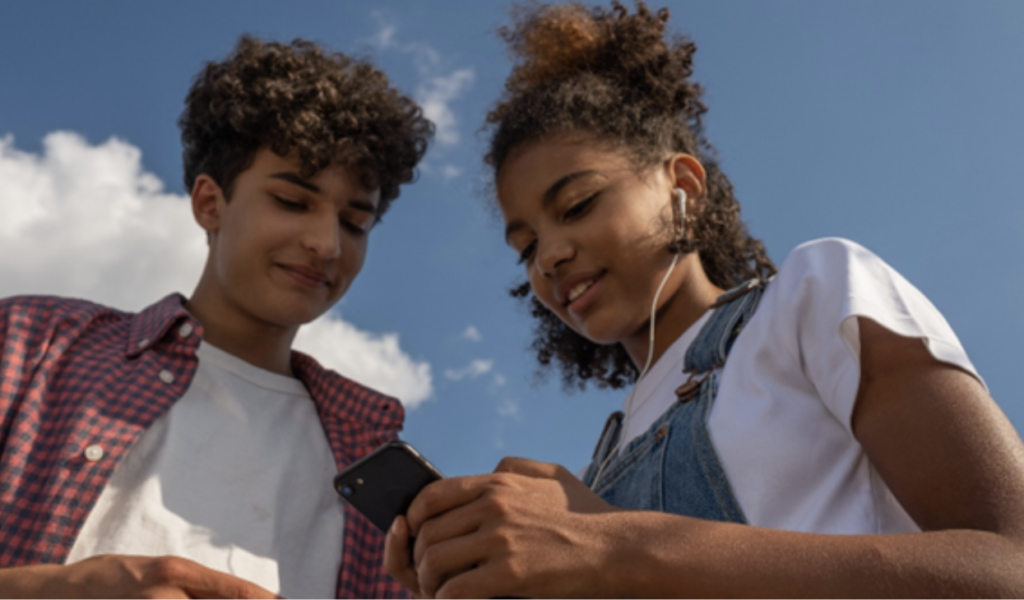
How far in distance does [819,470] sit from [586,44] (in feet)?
6.75

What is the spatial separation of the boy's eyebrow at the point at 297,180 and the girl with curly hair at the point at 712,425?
0.71 meters

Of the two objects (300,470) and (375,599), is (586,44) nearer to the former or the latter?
(300,470)

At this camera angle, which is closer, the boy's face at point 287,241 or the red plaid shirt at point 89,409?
the red plaid shirt at point 89,409

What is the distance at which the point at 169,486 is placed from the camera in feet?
8.99

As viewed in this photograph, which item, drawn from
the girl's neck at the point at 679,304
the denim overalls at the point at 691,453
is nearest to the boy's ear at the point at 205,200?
the girl's neck at the point at 679,304

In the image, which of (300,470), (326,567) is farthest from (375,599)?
(300,470)

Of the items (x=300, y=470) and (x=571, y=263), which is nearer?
(x=571, y=263)

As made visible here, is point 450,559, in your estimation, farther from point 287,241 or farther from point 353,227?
point 353,227

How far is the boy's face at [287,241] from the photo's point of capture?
3262 millimetres

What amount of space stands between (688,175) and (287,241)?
1415mm

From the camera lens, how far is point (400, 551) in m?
1.81

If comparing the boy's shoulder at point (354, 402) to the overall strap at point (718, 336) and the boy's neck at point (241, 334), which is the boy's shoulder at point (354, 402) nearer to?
the boy's neck at point (241, 334)

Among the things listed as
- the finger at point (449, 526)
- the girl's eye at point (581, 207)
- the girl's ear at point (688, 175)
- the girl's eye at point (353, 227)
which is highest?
the girl's eye at point (353, 227)

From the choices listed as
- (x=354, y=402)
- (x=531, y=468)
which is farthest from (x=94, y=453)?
(x=531, y=468)
